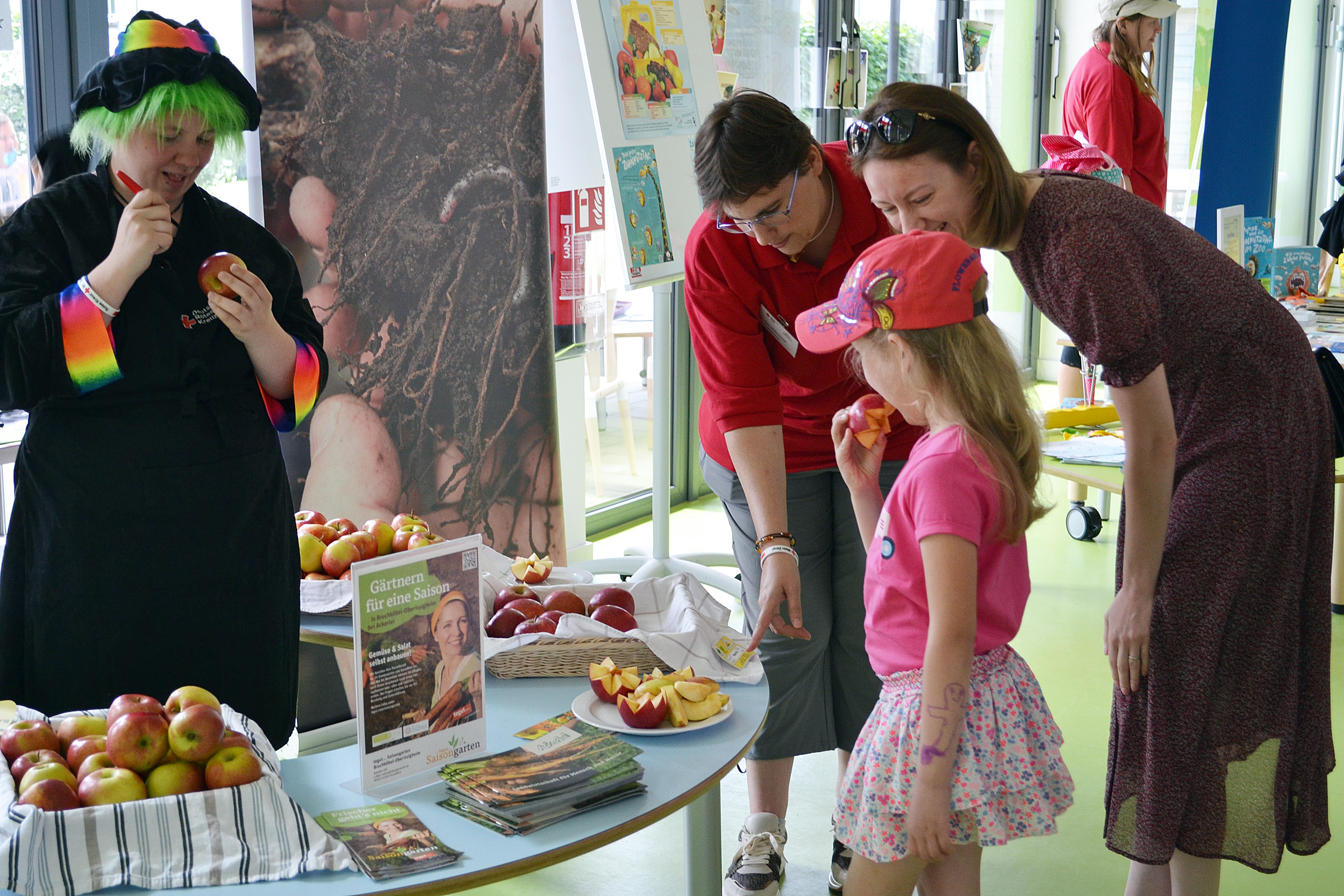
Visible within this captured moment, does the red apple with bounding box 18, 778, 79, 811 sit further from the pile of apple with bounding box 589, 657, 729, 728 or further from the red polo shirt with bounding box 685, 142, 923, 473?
the red polo shirt with bounding box 685, 142, 923, 473

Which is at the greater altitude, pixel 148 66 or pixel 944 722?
pixel 148 66

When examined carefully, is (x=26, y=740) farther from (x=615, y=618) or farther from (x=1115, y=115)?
(x=1115, y=115)

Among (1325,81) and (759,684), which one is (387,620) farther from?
(1325,81)

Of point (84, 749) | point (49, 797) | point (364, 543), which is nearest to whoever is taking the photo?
point (49, 797)

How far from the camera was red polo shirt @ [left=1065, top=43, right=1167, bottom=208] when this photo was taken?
4902 millimetres

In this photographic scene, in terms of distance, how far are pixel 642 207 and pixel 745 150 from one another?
5.76 ft

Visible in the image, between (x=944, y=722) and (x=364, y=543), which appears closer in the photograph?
(x=944, y=722)

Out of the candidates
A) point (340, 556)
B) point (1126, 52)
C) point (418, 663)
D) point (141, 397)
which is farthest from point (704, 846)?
point (1126, 52)

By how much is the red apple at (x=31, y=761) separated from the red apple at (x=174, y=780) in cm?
9

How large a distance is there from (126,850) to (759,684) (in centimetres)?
83

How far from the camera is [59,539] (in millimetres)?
1671

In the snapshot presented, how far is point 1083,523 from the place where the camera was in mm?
5203

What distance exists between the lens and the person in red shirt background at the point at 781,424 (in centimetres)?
191

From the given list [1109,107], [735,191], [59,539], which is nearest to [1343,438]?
[735,191]
